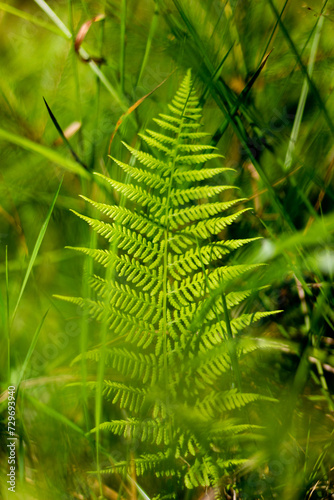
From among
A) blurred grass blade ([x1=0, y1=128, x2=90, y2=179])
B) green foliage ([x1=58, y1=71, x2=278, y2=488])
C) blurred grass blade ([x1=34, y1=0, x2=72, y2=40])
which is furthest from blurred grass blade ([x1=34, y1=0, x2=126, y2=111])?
green foliage ([x1=58, y1=71, x2=278, y2=488])

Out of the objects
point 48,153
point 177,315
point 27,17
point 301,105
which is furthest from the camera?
point 27,17

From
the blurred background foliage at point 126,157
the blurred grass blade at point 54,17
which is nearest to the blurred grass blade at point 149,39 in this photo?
the blurred background foliage at point 126,157

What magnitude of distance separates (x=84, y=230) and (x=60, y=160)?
0.29m

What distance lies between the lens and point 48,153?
1.48 meters

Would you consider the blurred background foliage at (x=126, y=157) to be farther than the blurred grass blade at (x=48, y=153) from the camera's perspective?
No

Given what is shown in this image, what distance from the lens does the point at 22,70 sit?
1624mm

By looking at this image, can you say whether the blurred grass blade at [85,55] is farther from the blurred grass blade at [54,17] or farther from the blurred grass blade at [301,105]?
the blurred grass blade at [301,105]

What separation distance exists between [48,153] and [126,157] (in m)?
0.30

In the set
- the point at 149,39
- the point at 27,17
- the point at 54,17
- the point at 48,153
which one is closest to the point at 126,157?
the point at 48,153

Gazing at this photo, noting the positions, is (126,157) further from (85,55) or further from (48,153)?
(85,55)

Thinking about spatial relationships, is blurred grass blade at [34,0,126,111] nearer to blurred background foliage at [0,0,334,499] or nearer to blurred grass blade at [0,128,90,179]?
blurred background foliage at [0,0,334,499]

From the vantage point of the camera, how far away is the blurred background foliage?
1.28 m

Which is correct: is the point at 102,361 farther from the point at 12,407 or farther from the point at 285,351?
the point at 285,351

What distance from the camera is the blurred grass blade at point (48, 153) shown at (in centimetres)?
145
